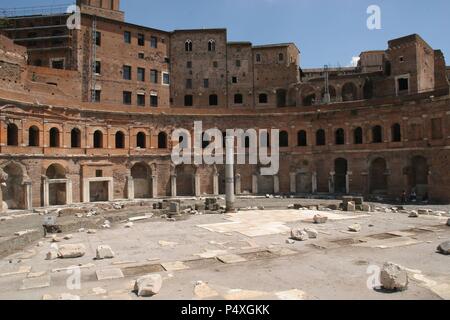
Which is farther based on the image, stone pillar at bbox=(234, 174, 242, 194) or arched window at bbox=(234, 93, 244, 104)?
arched window at bbox=(234, 93, 244, 104)

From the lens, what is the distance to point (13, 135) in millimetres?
27797

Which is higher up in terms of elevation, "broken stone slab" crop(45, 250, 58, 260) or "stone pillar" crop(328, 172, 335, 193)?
"stone pillar" crop(328, 172, 335, 193)

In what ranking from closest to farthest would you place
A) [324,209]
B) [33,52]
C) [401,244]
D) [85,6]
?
[401,244], [324,209], [33,52], [85,6]

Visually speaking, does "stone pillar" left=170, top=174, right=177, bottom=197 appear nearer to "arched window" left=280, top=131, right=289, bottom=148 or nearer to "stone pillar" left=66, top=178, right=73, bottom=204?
"stone pillar" left=66, top=178, right=73, bottom=204

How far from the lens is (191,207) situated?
89.9 ft

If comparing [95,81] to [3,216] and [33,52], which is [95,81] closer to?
[33,52]

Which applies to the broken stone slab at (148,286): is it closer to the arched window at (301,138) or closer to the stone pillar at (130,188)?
the stone pillar at (130,188)

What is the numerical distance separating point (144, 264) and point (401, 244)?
1000 cm

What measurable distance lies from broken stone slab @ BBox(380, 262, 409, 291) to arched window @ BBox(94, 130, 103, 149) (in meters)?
29.0

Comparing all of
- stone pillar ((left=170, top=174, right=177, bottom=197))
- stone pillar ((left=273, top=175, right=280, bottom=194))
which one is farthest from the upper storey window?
stone pillar ((left=273, top=175, right=280, bottom=194))

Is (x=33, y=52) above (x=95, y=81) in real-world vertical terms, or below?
above

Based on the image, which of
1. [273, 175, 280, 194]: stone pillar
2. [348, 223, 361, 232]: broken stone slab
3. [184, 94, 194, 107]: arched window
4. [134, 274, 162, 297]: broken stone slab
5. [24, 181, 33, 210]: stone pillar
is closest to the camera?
[134, 274, 162, 297]: broken stone slab

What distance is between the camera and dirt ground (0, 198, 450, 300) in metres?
9.52
